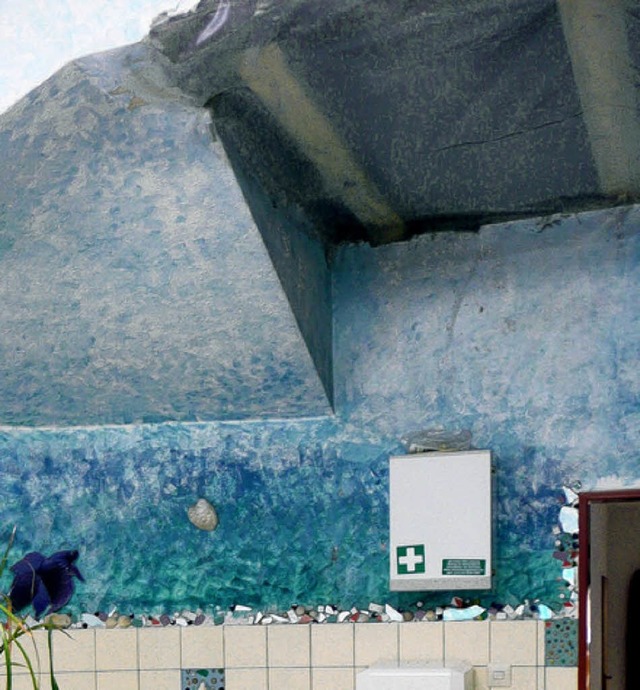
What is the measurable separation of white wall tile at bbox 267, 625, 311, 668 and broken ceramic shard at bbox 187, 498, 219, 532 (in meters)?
0.41

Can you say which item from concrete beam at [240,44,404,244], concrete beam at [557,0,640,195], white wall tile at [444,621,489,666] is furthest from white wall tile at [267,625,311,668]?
concrete beam at [557,0,640,195]

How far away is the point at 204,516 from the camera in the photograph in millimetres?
3875

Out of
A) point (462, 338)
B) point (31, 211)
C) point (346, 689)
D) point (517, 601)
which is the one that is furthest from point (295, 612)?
point (31, 211)

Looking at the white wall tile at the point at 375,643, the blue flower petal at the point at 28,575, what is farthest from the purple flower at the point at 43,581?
the white wall tile at the point at 375,643

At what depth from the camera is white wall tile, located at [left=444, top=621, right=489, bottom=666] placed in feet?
11.6

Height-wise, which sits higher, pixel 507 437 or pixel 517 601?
pixel 507 437

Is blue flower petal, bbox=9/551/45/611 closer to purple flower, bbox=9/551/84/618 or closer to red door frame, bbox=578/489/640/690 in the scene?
purple flower, bbox=9/551/84/618

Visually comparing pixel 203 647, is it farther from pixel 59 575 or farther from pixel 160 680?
pixel 59 575

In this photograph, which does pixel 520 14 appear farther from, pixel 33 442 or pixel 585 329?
pixel 33 442

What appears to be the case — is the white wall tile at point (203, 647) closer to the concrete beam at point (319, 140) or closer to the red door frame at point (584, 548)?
the red door frame at point (584, 548)

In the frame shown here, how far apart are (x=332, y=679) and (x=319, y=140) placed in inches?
68.4

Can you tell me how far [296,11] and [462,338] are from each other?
1.42 meters

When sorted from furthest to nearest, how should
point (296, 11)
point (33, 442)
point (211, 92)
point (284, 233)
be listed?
point (33, 442) < point (284, 233) < point (211, 92) < point (296, 11)

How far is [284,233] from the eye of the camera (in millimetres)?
3674
